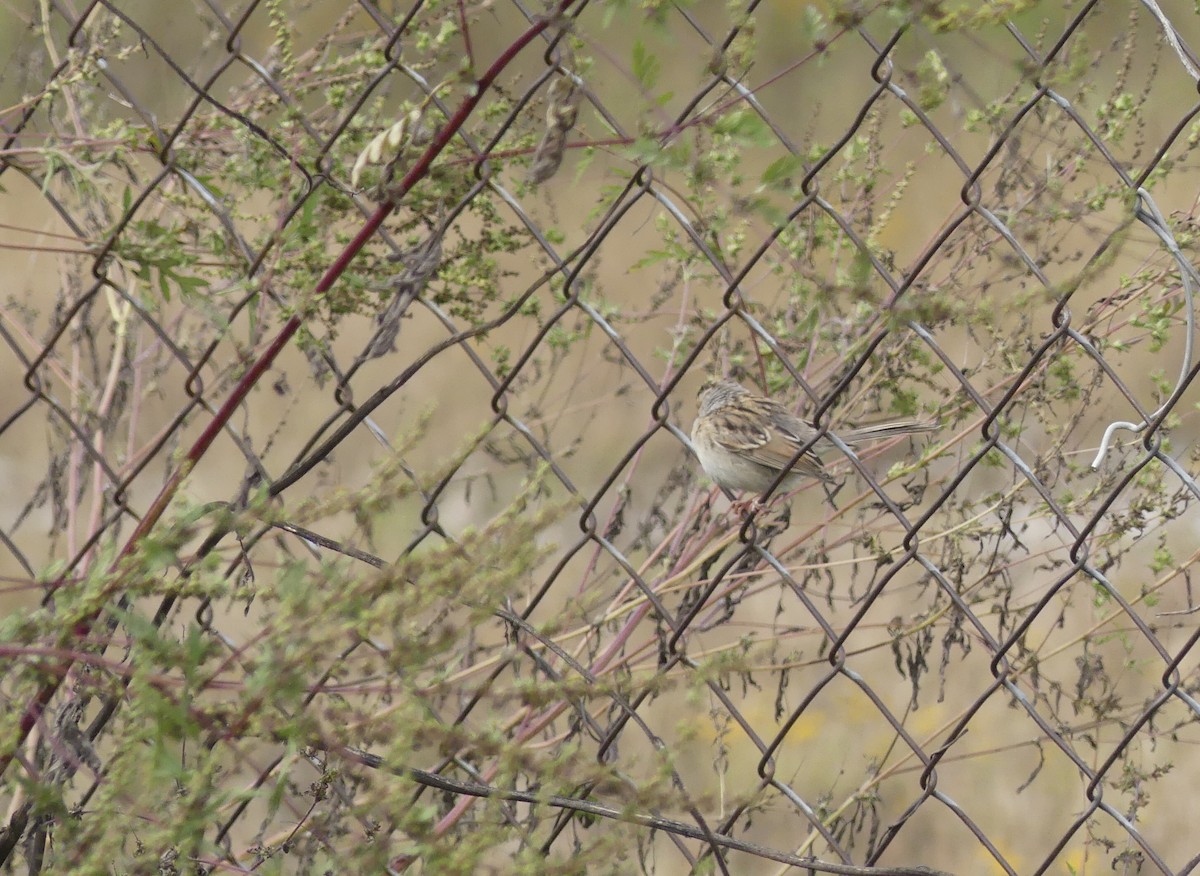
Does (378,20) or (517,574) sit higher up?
(378,20)

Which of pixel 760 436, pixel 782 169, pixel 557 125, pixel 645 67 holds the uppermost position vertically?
pixel 760 436

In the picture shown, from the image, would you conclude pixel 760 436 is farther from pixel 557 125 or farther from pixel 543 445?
pixel 557 125

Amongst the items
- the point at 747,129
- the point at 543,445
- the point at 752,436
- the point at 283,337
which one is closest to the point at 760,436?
the point at 752,436

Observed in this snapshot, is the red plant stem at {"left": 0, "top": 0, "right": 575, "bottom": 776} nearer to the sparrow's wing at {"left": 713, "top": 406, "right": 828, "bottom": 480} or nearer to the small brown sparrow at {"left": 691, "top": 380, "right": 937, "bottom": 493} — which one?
the small brown sparrow at {"left": 691, "top": 380, "right": 937, "bottom": 493}

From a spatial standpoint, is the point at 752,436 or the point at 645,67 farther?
the point at 752,436

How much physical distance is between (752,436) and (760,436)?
0.04m

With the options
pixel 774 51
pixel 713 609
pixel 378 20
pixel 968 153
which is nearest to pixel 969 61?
pixel 968 153

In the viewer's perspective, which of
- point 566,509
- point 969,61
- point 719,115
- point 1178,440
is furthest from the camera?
point 969,61

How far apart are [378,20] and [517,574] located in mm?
1054

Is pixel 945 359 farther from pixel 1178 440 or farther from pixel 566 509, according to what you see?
pixel 1178 440

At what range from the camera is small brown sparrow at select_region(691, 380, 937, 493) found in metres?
3.17

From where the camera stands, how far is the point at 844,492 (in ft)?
23.8

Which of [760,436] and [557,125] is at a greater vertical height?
[760,436]

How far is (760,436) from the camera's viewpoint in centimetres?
395
